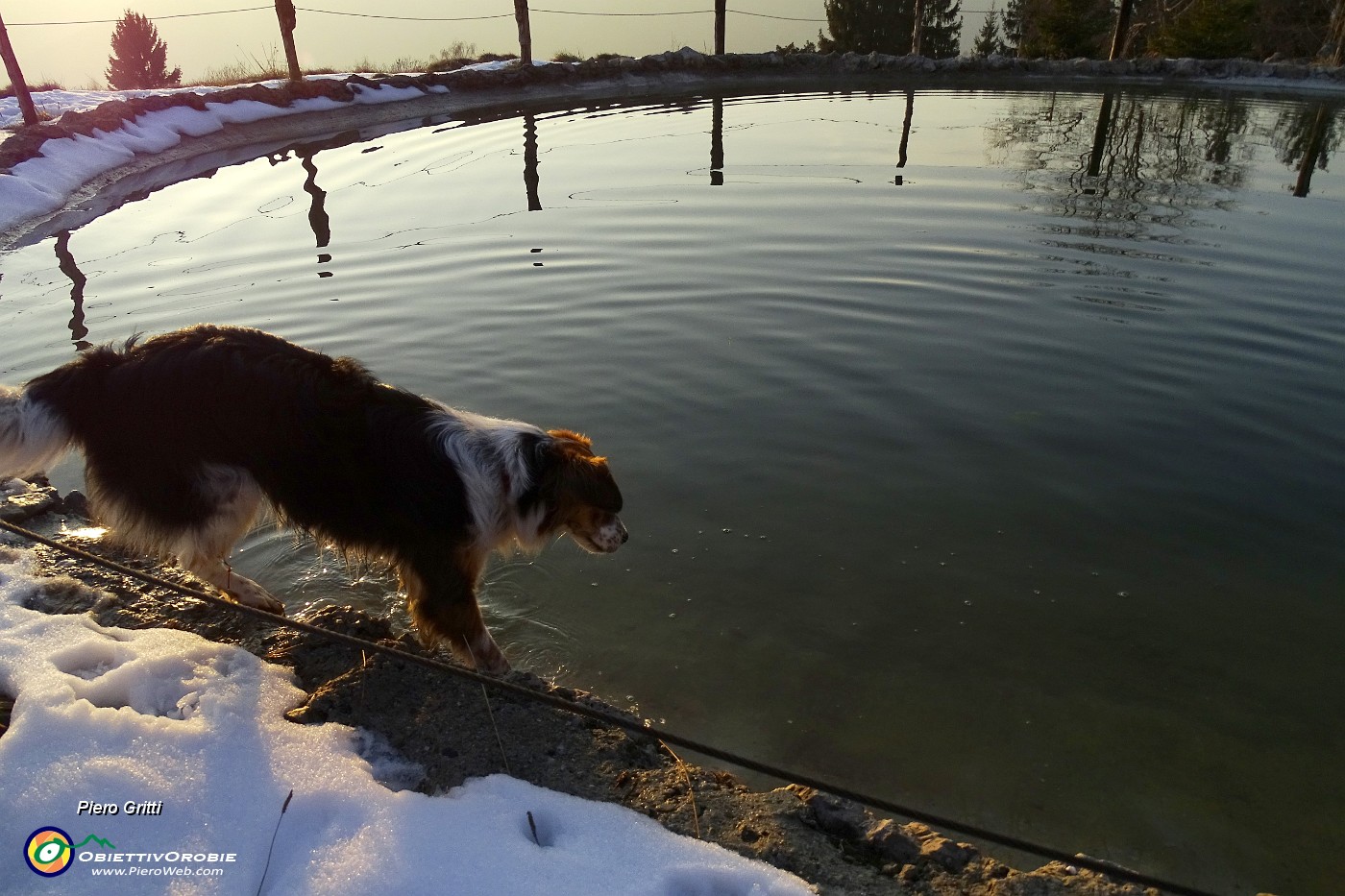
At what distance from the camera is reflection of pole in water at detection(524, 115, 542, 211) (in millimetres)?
11314

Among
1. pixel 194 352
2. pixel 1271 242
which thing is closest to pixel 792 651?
pixel 194 352

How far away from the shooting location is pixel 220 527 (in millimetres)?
3467

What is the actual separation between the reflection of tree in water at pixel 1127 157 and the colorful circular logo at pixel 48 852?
1013 centimetres

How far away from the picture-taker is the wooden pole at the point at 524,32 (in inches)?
960

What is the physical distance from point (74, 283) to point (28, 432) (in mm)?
6340

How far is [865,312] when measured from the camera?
7422 millimetres

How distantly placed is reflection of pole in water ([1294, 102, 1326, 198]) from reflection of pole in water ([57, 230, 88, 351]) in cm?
1347

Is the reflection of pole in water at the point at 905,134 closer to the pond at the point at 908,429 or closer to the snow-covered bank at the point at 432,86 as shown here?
the pond at the point at 908,429

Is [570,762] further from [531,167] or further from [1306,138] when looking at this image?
[1306,138]

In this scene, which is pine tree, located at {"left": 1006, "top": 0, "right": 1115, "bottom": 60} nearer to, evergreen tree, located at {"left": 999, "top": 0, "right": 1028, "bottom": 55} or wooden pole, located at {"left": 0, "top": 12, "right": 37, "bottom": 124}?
evergreen tree, located at {"left": 999, "top": 0, "right": 1028, "bottom": 55}

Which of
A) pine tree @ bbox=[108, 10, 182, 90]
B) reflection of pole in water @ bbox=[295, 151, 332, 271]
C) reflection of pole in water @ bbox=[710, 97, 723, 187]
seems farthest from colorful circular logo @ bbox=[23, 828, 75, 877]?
pine tree @ bbox=[108, 10, 182, 90]

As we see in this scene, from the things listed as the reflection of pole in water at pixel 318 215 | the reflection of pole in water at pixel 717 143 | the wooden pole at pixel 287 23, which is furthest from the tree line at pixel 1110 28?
the reflection of pole in water at pixel 318 215

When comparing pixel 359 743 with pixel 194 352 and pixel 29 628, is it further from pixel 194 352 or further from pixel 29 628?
pixel 194 352

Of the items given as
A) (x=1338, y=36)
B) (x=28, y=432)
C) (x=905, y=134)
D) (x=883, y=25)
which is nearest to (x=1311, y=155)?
(x=905, y=134)
